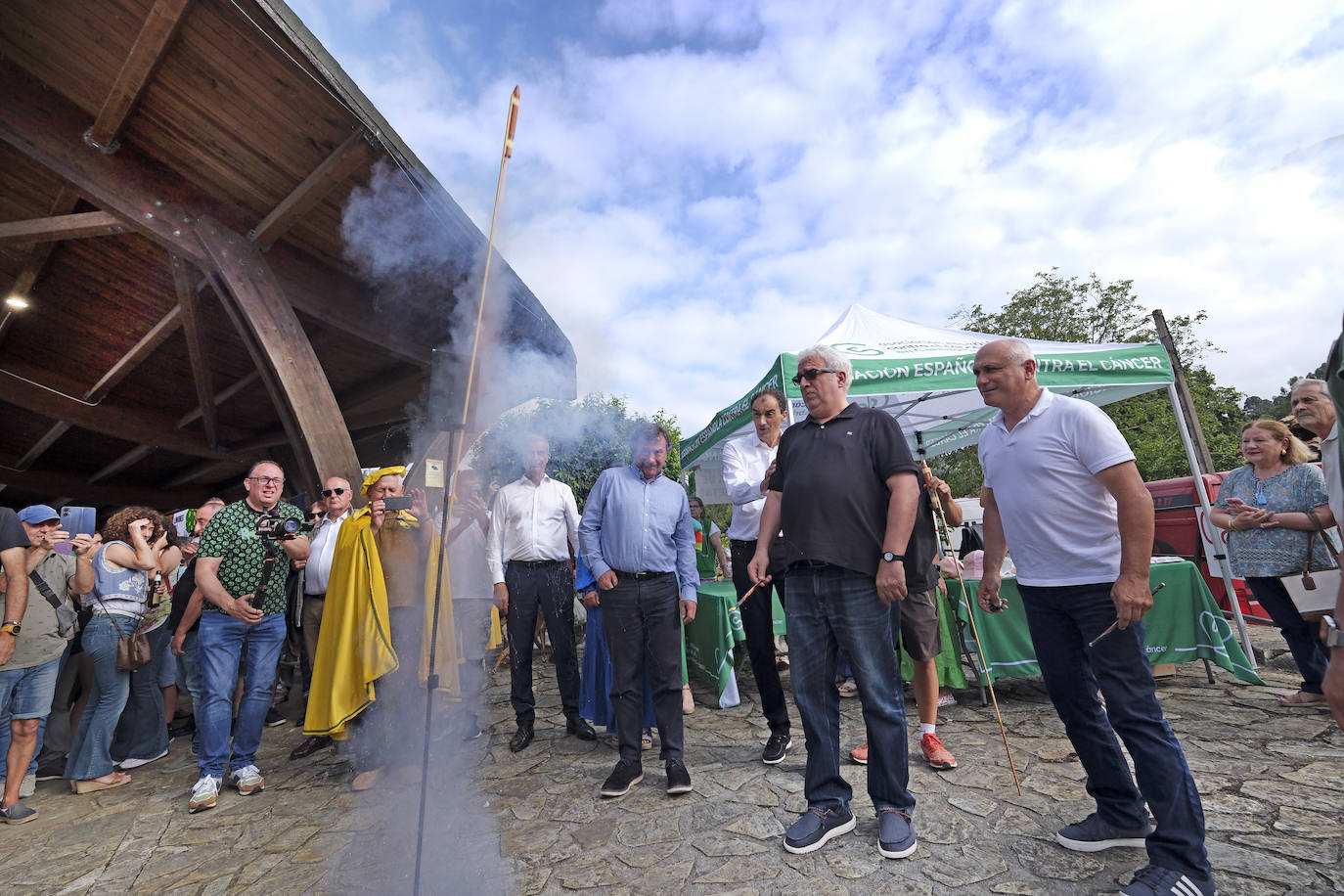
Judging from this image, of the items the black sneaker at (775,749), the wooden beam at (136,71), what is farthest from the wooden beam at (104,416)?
the black sneaker at (775,749)

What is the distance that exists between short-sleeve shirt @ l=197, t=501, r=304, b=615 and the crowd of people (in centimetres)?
1

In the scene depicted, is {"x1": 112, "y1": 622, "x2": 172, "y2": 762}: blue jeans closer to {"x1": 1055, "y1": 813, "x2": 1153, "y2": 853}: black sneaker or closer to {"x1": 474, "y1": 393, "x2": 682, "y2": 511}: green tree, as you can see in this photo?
{"x1": 474, "y1": 393, "x2": 682, "y2": 511}: green tree

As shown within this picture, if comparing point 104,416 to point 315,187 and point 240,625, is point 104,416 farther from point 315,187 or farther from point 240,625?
point 240,625

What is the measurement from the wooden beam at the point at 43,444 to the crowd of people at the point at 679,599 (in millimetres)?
6731

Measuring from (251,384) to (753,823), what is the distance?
8.50 metres

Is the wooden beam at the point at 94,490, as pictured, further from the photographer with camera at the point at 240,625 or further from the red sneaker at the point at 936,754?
Result: the red sneaker at the point at 936,754

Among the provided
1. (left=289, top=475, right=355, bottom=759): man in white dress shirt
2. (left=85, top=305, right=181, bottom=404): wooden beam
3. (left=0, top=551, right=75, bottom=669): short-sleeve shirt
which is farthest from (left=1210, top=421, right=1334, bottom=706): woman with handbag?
(left=85, top=305, right=181, bottom=404): wooden beam

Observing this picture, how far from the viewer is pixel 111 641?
4.20 meters

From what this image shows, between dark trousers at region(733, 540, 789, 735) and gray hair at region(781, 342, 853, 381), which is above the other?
gray hair at region(781, 342, 853, 381)

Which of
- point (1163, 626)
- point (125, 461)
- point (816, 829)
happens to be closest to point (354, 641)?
point (816, 829)

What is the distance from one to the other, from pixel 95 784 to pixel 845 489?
205 inches

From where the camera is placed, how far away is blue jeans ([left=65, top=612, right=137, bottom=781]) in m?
4.05

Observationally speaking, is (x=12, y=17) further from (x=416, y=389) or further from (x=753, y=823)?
(x=753, y=823)

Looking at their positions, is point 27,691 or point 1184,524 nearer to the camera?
point 27,691
